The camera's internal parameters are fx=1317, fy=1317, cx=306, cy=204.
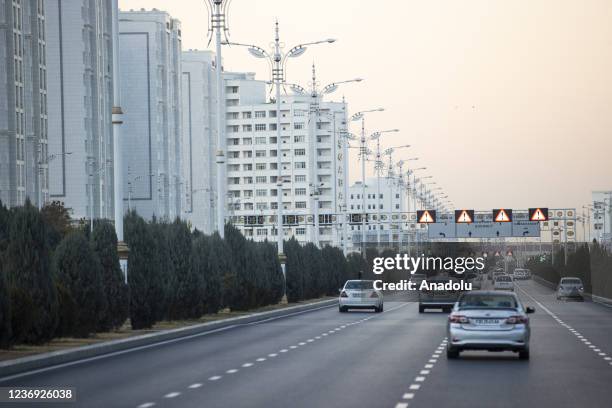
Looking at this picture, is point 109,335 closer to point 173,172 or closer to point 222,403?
point 222,403

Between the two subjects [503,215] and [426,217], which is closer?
[426,217]

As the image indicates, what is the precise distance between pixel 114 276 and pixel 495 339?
13080 mm

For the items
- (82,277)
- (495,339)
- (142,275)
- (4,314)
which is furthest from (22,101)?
(495,339)

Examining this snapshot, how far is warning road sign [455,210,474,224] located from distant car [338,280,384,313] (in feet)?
155

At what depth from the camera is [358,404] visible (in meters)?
16.8

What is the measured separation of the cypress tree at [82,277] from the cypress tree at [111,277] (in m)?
0.79

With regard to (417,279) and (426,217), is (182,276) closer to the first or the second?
(426,217)

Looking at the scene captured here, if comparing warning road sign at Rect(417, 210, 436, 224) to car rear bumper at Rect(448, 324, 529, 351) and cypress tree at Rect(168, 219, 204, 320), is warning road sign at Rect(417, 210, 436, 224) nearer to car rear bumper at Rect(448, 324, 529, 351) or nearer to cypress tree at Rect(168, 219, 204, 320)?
cypress tree at Rect(168, 219, 204, 320)

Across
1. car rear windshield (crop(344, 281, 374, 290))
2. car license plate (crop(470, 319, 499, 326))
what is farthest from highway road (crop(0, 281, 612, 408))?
car rear windshield (crop(344, 281, 374, 290))

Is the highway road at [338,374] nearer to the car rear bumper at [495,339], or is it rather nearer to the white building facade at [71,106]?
the car rear bumper at [495,339]

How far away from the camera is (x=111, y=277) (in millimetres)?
34906

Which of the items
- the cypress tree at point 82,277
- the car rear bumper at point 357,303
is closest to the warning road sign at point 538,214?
the car rear bumper at point 357,303

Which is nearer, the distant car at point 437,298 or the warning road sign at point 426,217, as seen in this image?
the distant car at point 437,298

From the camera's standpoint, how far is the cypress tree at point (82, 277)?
32938mm
